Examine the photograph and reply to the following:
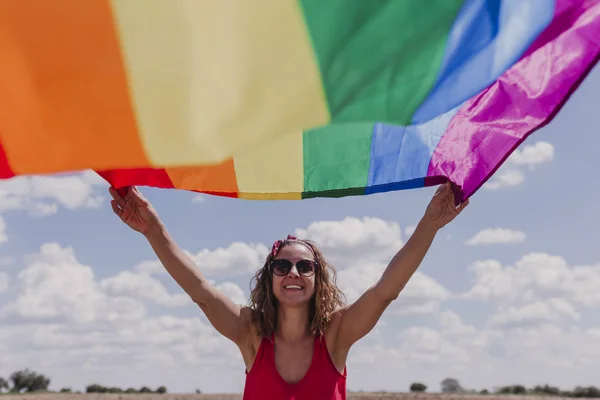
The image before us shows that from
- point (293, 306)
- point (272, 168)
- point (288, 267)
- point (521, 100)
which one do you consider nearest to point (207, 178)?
point (272, 168)

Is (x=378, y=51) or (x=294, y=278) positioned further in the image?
(x=294, y=278)

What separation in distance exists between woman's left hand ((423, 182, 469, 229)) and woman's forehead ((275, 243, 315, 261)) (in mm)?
861

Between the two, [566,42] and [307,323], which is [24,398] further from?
[566,42]

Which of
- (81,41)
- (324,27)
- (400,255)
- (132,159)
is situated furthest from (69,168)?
(400,255)

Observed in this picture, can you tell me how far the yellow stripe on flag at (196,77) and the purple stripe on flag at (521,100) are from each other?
140 cm

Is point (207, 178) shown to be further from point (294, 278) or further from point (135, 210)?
point (294, 278)

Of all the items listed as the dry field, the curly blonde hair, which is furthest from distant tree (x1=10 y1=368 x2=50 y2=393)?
the curly blonde hair

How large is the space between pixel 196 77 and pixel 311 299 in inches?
85.6

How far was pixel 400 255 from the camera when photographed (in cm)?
430

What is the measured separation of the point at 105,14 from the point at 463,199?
83.2 inches

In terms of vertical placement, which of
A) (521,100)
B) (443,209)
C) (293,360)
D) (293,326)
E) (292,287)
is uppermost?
(521,100)

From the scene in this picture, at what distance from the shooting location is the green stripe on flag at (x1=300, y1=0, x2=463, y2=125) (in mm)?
3139

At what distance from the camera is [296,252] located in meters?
4.82

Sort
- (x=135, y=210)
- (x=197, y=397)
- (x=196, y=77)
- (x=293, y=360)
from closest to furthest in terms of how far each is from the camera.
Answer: (x=196, y=77), (x=135, y=210), (x=293, y=360), (x=197, y=397)
